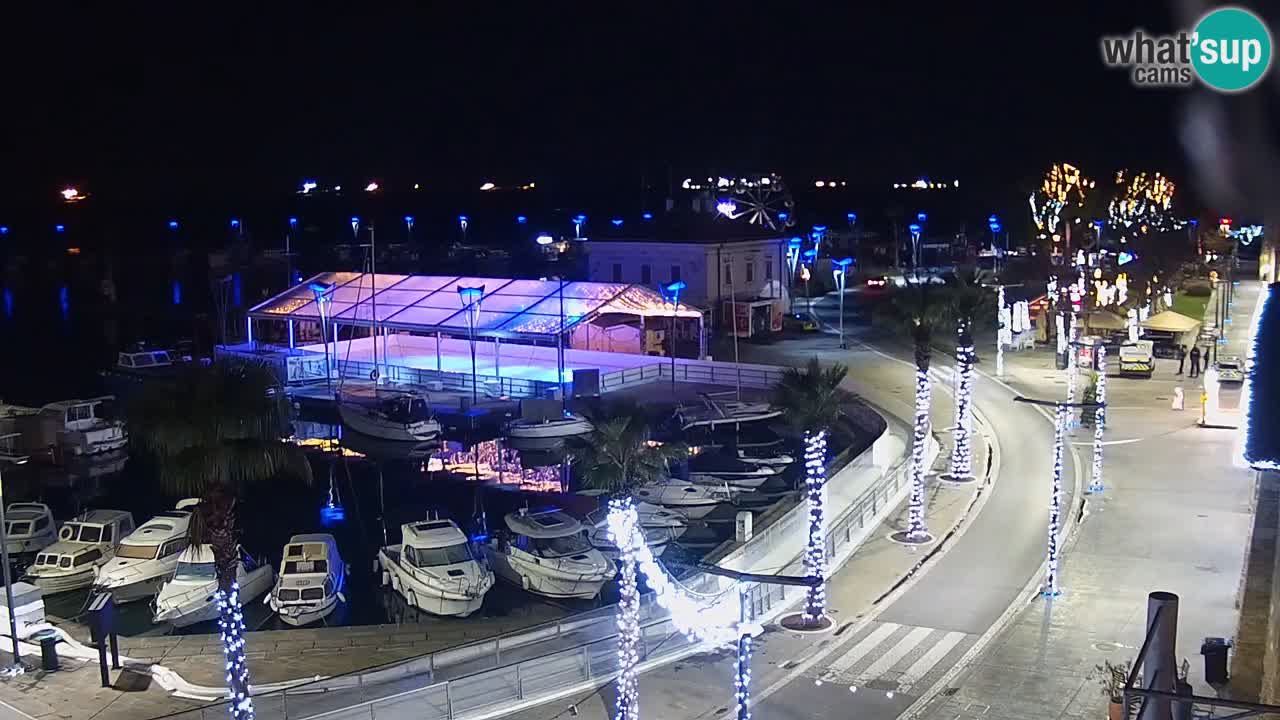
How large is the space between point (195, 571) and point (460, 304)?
3103 cm

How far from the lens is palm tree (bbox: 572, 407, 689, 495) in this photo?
18.8m

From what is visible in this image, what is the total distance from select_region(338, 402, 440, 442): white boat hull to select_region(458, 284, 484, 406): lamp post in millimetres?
3773

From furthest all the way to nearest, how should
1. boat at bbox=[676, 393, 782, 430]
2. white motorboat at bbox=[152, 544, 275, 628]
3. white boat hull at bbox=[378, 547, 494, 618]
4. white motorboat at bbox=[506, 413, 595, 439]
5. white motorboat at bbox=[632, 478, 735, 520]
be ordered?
1. boat at bbox=[676, 393, 782, 430]
2. white motorboat at bbox=[506, 413, 595, 439]
3. white motorboat at bbox=[632, 478, 735, 520]
4. white boat hull at bbox=[378, 547, 494, 618]
5. white motorboat at bbox=[152, 544, 275, 628]

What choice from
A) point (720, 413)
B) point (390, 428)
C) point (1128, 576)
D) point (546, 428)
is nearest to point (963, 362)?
point (1128, 576)

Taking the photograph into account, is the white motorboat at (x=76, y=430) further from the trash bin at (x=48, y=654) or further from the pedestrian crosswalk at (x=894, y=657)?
the pedestrian crosswalk at (x=894, y=657)

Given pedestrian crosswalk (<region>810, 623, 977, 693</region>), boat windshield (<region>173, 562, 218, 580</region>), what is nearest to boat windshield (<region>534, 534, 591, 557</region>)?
boat windshield (<region>173, 562, 218, 580</region>)

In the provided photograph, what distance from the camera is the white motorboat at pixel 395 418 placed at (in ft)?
155

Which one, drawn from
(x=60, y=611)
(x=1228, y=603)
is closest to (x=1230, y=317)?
(x=1228, y=603)

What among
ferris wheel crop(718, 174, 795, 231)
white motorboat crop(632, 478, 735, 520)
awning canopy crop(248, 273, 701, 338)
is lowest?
white motorboat crop(632, 478, 735, 520)

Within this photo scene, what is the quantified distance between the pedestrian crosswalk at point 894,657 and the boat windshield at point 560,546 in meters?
9.92

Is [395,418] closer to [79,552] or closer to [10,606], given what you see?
[79,552]

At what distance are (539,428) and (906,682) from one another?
28389 mm

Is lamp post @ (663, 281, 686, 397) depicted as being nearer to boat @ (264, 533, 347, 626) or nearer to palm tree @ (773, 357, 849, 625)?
boat @ (264, 533, 347, 626)

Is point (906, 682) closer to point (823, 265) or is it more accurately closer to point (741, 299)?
point (741, 299)
